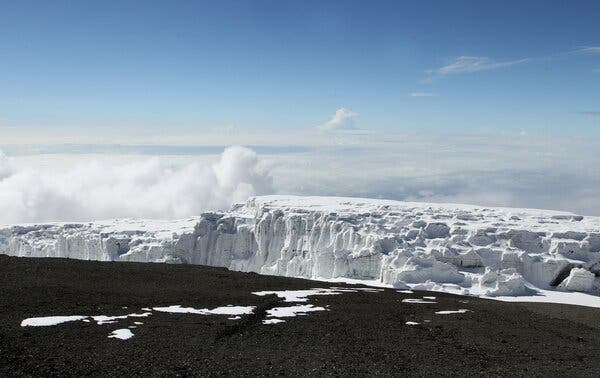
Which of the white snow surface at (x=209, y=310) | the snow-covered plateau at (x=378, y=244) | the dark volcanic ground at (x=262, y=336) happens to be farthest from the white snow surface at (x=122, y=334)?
the snow-covered plateau at (x=378, y=244)

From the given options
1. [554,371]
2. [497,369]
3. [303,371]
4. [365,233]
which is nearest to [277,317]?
[303,371]

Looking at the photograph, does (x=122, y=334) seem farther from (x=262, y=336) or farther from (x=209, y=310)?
(x=209, y=310)

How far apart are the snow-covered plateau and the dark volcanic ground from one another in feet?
66.1

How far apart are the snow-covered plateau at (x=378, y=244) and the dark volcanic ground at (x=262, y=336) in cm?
2014

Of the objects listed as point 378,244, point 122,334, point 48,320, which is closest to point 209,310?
point 122,334

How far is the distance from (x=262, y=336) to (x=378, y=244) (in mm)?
39420

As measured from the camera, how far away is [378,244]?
56500 mm

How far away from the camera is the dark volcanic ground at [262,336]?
14.8 meters

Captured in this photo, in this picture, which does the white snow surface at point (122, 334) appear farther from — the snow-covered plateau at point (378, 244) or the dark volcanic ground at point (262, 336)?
the snow-covered plateau at point (378, 244)

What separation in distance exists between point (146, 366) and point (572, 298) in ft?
143

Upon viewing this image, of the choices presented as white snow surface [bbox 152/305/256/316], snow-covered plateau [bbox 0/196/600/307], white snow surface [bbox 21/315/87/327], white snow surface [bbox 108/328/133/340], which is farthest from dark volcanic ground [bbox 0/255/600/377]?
snow-covered plateau [bbox 0/196/600/307]

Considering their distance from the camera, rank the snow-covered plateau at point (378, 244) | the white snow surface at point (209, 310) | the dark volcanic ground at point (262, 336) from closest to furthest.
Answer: the dark volcanic ground at point (262, 336)
the white snow surface at point (209, 310)
the snow-covered plateau at point (378, 244)

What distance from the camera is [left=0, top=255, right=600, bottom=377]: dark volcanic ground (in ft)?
48.6

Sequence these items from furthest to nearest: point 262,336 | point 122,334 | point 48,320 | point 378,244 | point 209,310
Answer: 1. point 378,244
2. point 209,310
3. point 48,320
4. point 262,336
5. point 122,334
